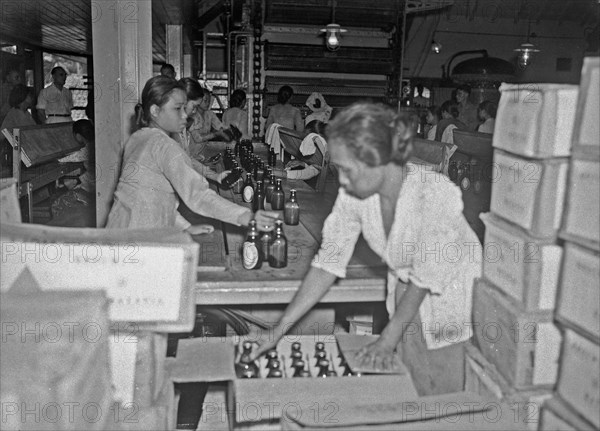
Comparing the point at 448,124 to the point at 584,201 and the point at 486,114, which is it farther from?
the point at 584,201

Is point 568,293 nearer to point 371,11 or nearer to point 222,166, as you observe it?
point 222,166

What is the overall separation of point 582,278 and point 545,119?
489 millimetres

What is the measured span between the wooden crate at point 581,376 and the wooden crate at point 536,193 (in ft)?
1.11

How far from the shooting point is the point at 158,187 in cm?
320

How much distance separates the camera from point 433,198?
2.09 meters

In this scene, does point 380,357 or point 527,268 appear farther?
point 380,357

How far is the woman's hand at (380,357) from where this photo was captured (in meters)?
2.19

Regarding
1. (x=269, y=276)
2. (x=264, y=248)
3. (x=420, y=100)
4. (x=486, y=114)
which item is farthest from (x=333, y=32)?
(x=269, y=276)

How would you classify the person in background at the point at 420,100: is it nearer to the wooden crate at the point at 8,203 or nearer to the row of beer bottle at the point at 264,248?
the row of beer bottle at the point at 264,248

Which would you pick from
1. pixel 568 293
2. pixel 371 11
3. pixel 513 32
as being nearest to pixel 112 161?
pixel 568 293

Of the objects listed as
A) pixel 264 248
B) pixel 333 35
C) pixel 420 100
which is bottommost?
pixel 264 248

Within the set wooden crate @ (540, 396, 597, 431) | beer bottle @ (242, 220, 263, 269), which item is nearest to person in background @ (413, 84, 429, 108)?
beer bottle @ (242, 220, 263, 269)

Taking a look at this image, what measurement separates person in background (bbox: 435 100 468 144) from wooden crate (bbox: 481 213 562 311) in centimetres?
583

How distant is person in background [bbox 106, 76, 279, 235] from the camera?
9.77 feet
